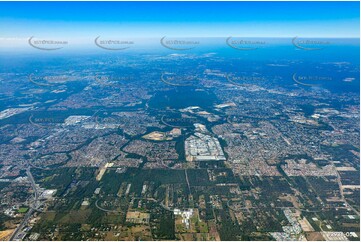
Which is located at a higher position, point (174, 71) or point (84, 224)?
point (84, 224)

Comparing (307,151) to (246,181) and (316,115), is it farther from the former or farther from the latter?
(316,115)

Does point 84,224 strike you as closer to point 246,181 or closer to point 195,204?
point 195,204

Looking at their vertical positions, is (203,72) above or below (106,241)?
below

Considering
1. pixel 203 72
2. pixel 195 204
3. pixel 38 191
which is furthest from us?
pixel 203 72

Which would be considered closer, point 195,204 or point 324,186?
point 195,204

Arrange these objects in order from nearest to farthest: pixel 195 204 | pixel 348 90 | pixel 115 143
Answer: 1. pixel 195 204
2. pixel 115 143
3. pixel 348 90

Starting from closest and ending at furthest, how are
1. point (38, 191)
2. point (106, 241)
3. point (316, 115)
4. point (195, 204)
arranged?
Answer: point (106, 241) → point (195, 204) → point (38, 191) → point (316, 115)

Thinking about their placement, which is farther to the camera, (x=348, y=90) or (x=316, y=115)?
(x=348, y=90)

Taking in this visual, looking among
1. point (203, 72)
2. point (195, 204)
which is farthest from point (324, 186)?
point (203, 72)

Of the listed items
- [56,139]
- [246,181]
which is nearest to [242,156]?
[246,181]
